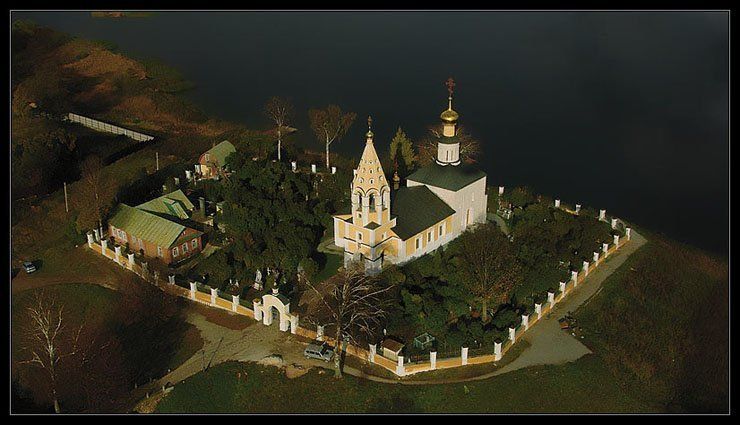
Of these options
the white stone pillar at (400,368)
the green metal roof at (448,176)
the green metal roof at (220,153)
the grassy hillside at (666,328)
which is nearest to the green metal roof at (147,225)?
the green metal roof at (220,153)

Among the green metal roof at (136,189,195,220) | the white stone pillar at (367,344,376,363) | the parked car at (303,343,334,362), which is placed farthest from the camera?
the green metal roof at (136,189,195,220)

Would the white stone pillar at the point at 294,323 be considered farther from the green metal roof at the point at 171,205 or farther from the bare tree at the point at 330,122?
the bare tree at the point at 330,122

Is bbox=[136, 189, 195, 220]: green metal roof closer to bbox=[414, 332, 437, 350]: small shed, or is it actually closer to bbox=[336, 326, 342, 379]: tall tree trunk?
bbox=[336, 326, 342, 379]: tall tree trunk

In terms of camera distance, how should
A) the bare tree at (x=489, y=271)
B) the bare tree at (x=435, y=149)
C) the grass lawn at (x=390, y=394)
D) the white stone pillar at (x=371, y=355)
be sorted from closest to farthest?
1. the grass lawn at (x=390, y=394)
2. the white stone pillar at (x=371, y=355)
3. the bare tree at (x=489, y=271)
4. the bare tree at (x=435, y=149)

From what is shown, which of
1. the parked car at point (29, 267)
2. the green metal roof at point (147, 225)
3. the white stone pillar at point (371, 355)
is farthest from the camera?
the green metal roof at point (147, 225)

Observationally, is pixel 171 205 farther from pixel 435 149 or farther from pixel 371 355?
pixel 435 149

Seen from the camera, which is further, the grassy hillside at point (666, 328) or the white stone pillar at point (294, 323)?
the white stone pillar at point (294, 323)

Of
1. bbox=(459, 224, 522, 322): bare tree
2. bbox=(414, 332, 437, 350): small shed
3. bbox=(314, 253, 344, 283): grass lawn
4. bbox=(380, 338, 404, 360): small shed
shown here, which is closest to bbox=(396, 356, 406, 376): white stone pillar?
bbox=(380, 338, 404, 360): small shed
